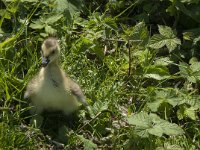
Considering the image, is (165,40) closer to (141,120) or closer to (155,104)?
(155,104)

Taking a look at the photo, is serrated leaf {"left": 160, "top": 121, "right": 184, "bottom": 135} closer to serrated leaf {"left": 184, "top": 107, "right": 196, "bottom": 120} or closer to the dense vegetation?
the dense vegetation

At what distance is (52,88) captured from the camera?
11.6ft

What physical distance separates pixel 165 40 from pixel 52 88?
107 centimetres

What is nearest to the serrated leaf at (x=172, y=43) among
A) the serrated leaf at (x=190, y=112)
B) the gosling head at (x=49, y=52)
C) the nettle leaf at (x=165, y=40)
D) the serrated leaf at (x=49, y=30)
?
the nettle leaf at (x=165, y=40)

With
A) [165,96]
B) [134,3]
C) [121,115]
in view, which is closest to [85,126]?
[121,115]

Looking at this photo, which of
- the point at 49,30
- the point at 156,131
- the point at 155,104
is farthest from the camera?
the point at 49,30

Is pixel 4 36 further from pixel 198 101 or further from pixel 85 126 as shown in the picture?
pixel 198 101

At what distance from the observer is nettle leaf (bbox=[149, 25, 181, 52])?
416cm

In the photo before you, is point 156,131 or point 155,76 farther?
point 155,76

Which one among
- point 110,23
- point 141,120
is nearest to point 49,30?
point 110,23

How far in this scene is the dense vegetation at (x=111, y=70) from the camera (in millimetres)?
3572

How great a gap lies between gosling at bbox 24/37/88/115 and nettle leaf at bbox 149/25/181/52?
776mm

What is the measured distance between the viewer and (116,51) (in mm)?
4297

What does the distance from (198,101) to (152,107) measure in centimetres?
34
